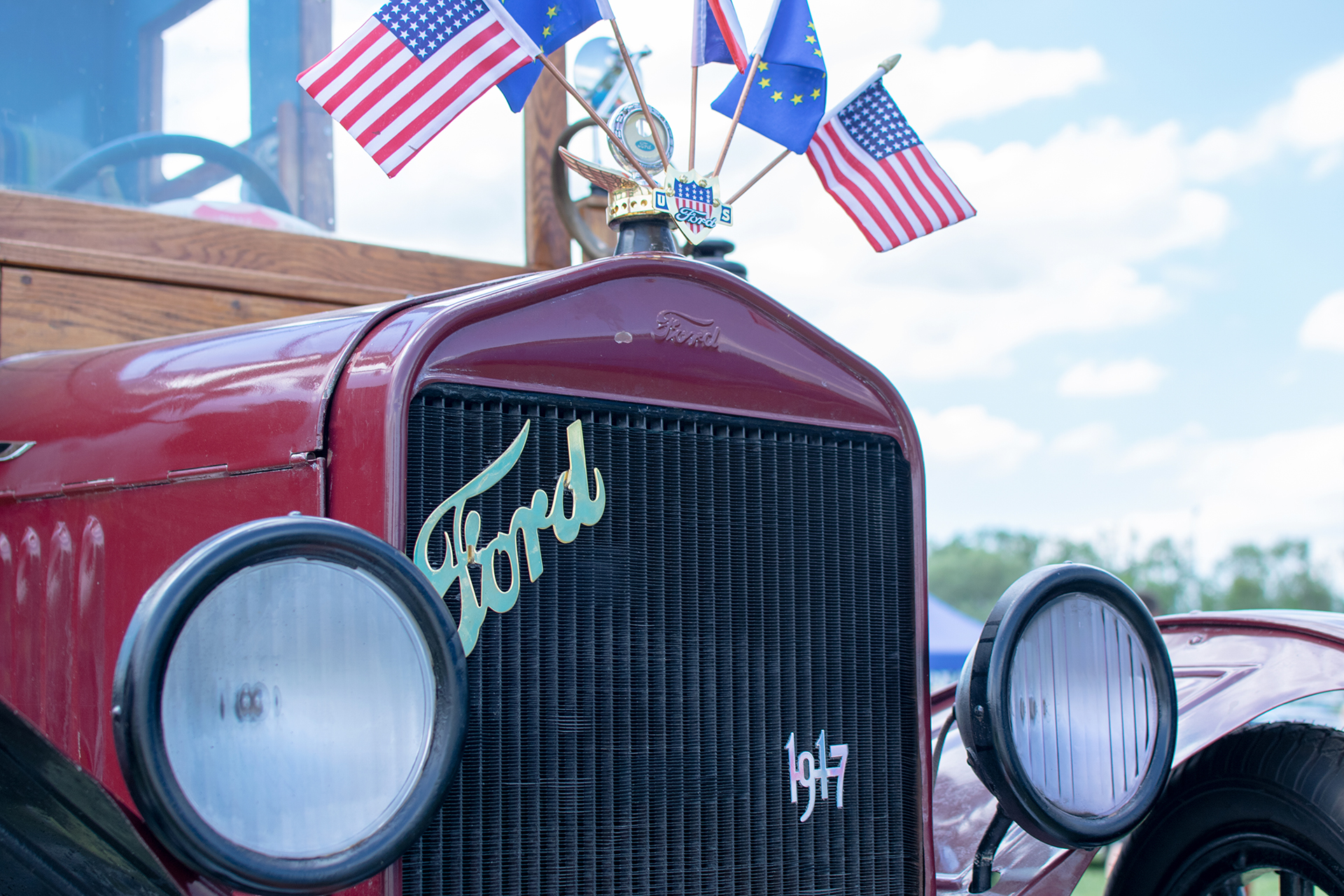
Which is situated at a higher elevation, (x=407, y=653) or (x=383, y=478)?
(x=383, y=478)

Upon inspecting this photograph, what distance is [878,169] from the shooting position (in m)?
2.94

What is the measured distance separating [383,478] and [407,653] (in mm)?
282

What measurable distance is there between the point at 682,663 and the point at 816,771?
0.30m

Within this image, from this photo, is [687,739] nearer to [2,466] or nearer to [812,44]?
[2,466]

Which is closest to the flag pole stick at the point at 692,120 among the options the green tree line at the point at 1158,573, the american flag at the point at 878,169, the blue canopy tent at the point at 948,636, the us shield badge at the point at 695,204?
the us shield badge at the point at 695,204

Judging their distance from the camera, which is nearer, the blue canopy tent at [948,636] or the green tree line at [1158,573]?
the blue canopy tent at [948,636]

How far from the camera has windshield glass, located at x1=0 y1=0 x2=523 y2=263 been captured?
255cm

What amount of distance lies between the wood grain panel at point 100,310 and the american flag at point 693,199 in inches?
31.6

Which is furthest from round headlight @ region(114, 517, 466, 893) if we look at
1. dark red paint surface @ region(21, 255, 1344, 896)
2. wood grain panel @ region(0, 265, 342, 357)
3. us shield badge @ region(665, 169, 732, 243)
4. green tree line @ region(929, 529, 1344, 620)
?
green tree line @ region(929, 529, 1344, 620)

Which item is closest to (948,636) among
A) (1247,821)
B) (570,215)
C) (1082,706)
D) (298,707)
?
(570,215)

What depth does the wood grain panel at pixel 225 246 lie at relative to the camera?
7.95 feet

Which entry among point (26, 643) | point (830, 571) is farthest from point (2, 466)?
point (830, 571)

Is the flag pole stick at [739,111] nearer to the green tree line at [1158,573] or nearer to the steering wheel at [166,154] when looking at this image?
the steering wheel at [166,154]

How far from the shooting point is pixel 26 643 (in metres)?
2.02
